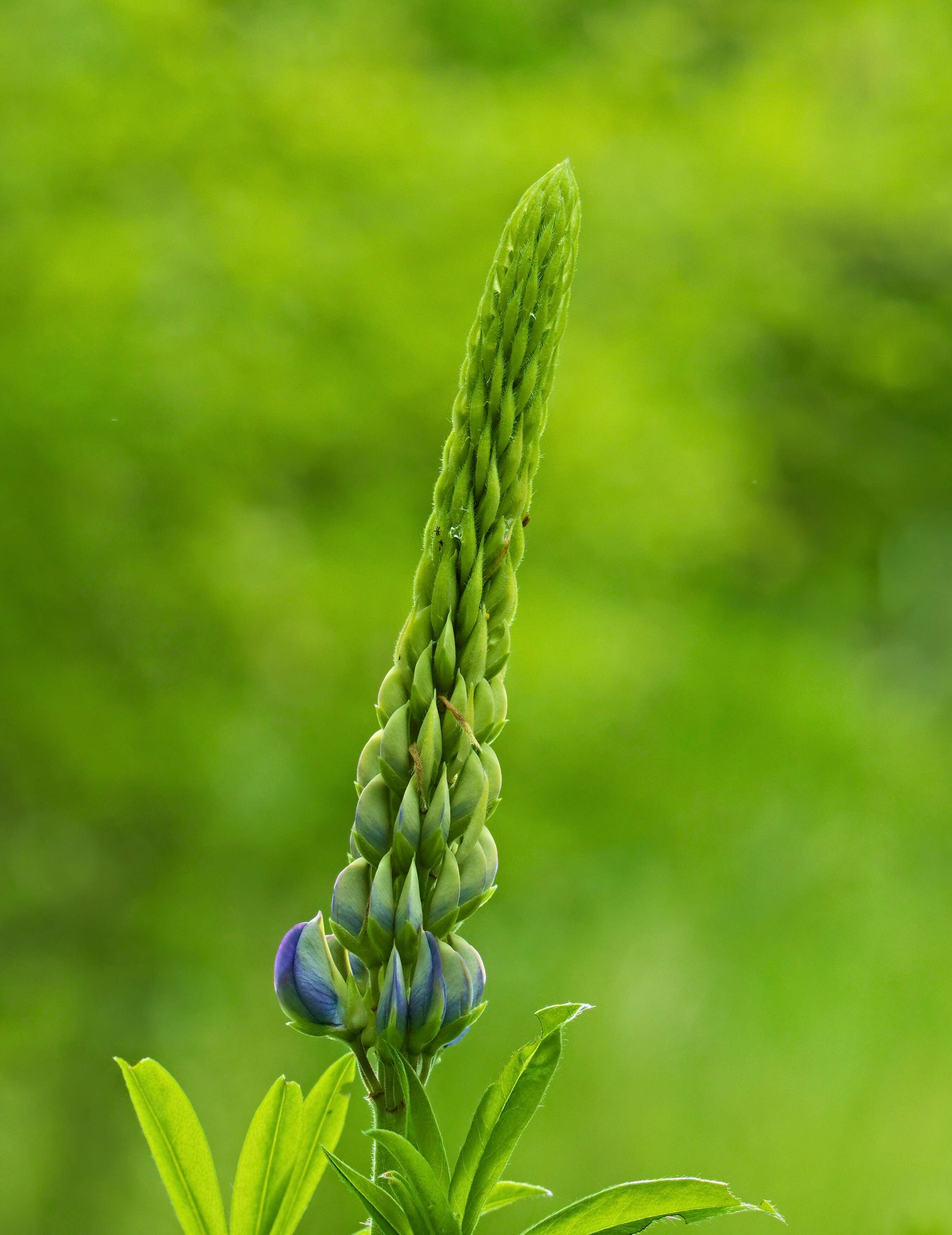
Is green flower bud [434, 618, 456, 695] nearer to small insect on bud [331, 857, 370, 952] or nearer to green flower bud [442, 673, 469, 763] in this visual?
green flower bud [442, 673, 469, 763]

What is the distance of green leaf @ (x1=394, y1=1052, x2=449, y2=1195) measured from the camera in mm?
587

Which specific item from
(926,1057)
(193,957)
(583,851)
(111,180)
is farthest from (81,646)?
(926,1057)

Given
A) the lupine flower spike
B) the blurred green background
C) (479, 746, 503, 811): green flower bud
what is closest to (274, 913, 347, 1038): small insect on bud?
the lupine flower spike

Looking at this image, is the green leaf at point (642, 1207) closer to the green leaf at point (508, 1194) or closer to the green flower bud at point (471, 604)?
the green leaf at point (508, 1194)

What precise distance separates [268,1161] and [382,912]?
24cm

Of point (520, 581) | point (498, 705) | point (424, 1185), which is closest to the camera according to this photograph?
point (424, 1185)

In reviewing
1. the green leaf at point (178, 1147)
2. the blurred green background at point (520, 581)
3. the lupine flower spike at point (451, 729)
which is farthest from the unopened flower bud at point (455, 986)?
the blurred green background at point (520, 581)

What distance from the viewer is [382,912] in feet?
2.00

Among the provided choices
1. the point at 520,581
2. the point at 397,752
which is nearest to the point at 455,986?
the point at 397,752

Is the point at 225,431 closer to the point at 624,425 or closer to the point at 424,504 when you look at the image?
the point at 424,504

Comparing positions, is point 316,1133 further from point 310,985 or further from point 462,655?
point 462,655

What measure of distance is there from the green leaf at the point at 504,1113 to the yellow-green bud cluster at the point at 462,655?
7 centimetres

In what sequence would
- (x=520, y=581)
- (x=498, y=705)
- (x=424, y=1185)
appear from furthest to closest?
(x=520, y=581) < (x=498, y=705) < (x=424, y=1185)

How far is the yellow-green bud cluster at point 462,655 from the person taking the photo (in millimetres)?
621
